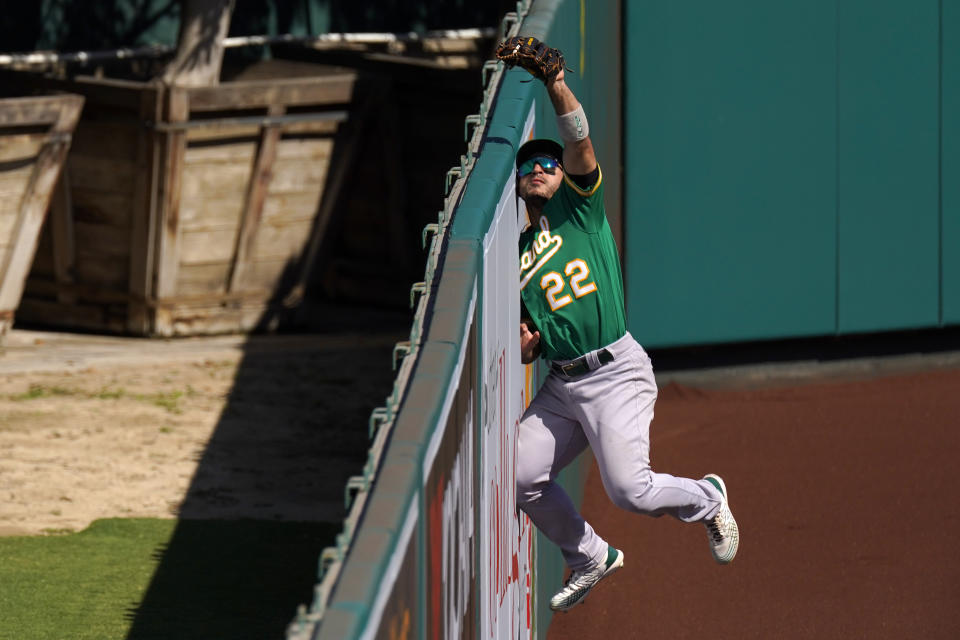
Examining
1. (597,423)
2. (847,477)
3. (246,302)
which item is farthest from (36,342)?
(597,423)

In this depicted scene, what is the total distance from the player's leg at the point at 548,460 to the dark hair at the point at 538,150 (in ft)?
2.53

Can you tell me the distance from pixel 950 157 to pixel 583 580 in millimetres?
6558

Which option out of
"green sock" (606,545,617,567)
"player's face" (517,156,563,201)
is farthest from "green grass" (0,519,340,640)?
"player's face" (517,156,563,201)

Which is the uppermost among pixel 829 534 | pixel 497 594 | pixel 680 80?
pixel 680 80

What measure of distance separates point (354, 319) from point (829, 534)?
5944mm

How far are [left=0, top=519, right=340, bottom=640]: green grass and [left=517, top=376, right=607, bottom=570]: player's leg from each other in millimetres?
1860

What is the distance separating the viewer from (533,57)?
16.2 ft

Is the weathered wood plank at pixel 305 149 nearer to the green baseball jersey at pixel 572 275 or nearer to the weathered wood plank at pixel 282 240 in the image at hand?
the weathered wood plank at pixel 282 240

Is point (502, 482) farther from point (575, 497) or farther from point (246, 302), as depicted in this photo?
point (246, 302)

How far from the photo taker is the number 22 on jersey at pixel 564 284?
5301 millimetres

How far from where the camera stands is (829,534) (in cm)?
875

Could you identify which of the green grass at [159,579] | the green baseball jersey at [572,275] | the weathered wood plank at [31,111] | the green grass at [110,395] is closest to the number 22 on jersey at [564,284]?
the green baseball jersey at [572,275]

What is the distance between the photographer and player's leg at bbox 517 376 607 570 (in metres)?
5.54

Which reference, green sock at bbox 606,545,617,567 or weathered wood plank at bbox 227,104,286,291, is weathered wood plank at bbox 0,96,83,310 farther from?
green sock at bbox 606,545,617,567
